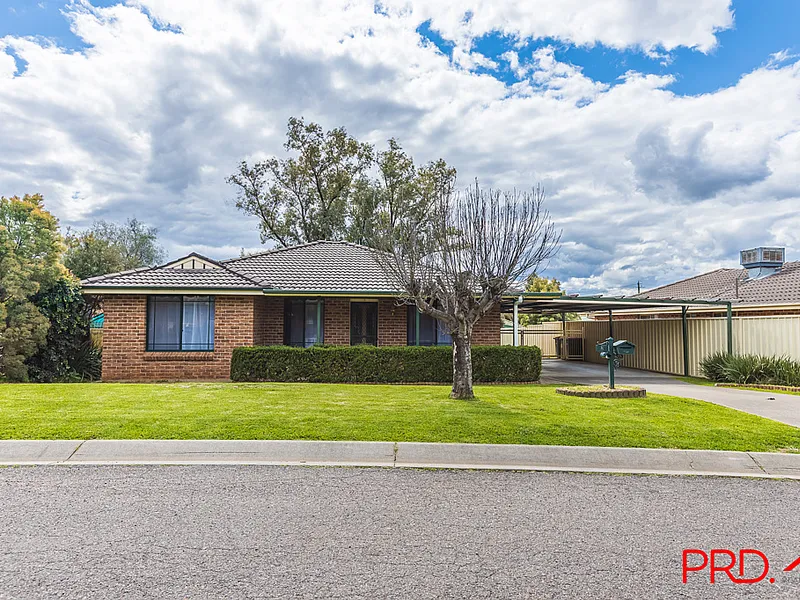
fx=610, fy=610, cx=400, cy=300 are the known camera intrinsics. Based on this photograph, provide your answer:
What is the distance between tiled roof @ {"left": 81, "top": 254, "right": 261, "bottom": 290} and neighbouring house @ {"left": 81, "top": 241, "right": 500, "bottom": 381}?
0.03 meters

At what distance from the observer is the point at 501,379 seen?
16000 mm

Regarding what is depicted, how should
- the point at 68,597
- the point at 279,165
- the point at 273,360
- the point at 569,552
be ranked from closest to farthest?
the point at 68,597
the point at 569,552
the point at 273,360
the point at 279,165

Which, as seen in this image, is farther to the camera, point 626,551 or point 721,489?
point 721,489

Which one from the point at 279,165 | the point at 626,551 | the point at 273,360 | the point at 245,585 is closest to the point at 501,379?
the point at 273,360

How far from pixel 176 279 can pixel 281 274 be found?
3.30 m

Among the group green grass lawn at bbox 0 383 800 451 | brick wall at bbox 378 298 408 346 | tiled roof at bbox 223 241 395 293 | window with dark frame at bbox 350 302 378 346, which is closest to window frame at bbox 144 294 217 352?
tiled roof at bbox 223 241 395 293

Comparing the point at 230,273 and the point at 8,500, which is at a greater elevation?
the point at 230,273

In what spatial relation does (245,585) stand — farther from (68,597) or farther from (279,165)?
(279,165)

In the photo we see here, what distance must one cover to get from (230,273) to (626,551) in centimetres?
1526

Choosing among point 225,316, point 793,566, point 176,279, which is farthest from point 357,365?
point 793,566

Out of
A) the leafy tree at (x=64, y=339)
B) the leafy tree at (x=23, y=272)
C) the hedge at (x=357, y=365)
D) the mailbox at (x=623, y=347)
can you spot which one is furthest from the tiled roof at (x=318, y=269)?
the mailbox at (x=623, y=347)

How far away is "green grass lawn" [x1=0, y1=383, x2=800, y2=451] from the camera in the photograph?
305 inches

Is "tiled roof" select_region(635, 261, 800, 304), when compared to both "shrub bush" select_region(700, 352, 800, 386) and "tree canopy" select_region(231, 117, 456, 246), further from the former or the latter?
"tree canopy" select_region(231, 117, 456, 246)

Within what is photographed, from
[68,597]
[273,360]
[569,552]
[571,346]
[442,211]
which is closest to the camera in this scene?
[68,597]
